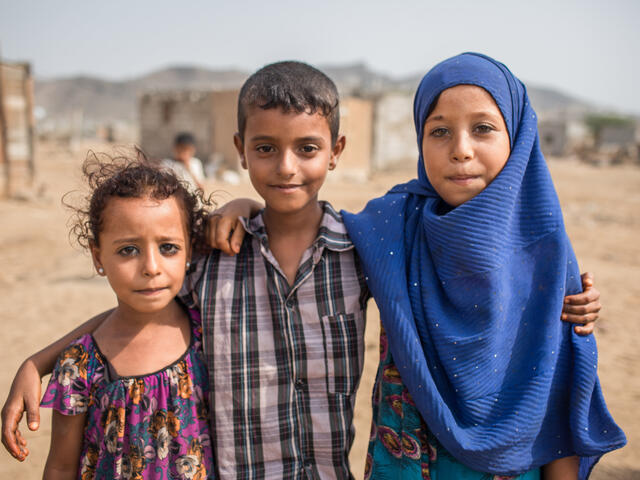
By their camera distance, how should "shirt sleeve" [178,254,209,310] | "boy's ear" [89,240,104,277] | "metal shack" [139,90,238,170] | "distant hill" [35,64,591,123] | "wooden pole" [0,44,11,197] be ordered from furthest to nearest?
"distant hill" [35,64,591,123]
"metal shack" [139,90,238,170]
"wooden pole" [0,44,11,197]
"shirt sleeve" [178,254,209,310]
"boy's ear" [89,240,104,277]

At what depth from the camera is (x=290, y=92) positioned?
5.07ft

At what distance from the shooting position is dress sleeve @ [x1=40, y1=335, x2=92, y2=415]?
1415 mm

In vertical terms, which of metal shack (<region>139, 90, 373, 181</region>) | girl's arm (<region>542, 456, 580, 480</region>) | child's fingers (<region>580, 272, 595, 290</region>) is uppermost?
metal shack (<region>139, 90, 373, 181</region>)

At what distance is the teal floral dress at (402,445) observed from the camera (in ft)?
4.70

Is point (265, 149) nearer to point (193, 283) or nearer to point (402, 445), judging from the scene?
point (193, 283)

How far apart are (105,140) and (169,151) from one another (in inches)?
704

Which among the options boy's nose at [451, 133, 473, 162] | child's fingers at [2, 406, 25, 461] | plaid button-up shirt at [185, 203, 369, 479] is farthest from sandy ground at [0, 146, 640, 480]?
boy's nose at [451, 133, 473, 162]

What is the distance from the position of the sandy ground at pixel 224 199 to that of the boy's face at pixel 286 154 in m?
1.87

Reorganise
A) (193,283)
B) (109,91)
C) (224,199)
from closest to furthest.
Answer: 1. (193,283)
2. (224,199)
3. (109,91)

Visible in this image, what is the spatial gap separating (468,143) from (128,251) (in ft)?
3.49

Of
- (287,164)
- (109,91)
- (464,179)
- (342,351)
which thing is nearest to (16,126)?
(287,164)

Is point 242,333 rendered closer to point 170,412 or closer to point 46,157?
point 170,412

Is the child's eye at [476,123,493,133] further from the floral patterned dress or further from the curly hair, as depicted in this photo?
the floral patterned dress

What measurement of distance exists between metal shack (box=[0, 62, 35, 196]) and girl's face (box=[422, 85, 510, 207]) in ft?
36.5
